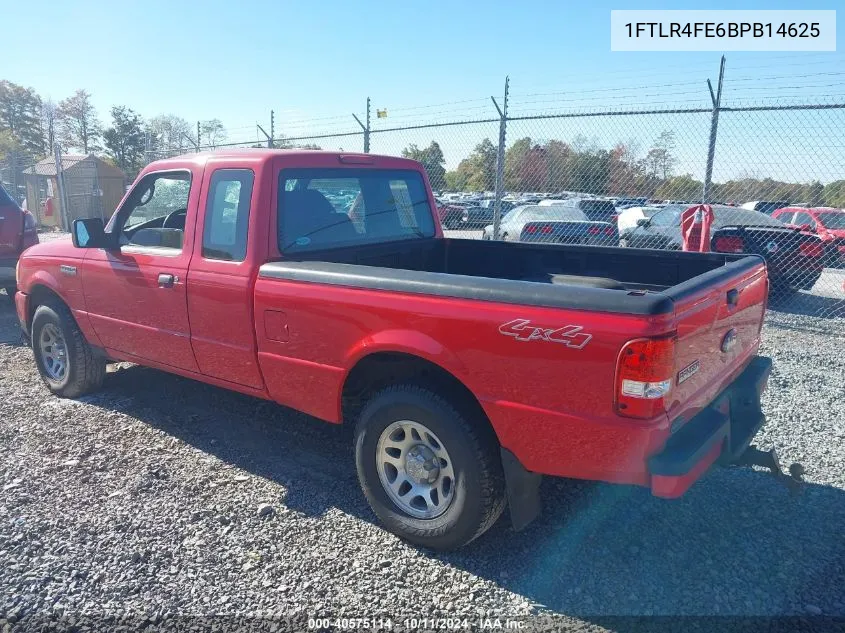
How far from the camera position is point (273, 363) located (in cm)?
356

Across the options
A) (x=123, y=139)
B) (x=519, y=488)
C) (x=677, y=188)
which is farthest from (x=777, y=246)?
(x=123, y=139)

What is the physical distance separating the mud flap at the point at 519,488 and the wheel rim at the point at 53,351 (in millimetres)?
3949

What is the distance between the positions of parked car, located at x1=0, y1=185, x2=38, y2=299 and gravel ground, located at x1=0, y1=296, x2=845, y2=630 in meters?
4.46

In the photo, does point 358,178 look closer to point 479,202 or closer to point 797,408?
point 797,408

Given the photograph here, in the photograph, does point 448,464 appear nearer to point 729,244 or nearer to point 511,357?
point 511,357

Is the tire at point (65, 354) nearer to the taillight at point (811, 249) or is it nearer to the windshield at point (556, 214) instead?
the windshield at point (556, 214)

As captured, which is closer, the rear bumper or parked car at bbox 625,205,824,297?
the rear bumper

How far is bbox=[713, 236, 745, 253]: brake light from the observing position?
31.5 ft

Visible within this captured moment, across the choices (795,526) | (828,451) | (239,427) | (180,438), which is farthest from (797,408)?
(180,438)

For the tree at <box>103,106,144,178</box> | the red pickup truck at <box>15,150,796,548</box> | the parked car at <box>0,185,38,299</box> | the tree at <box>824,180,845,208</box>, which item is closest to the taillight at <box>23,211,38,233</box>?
the parked car at <box>0,185,38,299</box>

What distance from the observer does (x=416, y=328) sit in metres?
2.91

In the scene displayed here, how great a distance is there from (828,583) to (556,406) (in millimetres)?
1537

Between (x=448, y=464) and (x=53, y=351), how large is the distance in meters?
3.91

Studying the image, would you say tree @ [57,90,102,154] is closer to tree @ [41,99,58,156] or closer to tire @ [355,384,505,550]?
tree @ [41,99,58,156]
